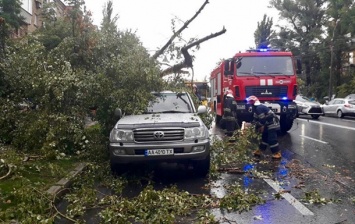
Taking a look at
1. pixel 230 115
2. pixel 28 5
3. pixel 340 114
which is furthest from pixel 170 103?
pixel 28 5

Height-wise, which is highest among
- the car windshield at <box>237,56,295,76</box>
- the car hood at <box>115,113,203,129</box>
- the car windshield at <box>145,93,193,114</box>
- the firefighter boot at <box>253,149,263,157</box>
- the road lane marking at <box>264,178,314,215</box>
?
the car windshield at <box>237,56,295,76</box>

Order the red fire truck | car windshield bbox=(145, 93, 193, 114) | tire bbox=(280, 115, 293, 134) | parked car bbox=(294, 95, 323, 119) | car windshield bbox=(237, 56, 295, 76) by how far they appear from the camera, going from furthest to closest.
Result: parked car bbox=(294, 95, 323, 119) → tire bbox=(280, 115, 293, 134) → car windshield bbox=(237, 56, 295, 76) → the red fire truck → car windshield bbox=(145, 93, 193, 114)

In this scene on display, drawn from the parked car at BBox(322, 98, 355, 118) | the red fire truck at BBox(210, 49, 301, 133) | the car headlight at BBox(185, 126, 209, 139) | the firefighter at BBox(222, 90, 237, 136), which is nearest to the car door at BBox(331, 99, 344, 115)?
the parked car at BBox(322, 98, 355, 118)

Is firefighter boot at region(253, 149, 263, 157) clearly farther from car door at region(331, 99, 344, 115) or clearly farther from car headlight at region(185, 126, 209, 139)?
car door at region(331, 99, 344, 115)

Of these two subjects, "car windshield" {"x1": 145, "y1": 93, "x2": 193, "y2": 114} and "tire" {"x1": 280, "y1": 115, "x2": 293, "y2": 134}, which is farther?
"tire" {"x1": 280, "y1": 115, "x2": 293, "y2": 134}

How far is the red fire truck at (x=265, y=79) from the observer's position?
48.1 ft

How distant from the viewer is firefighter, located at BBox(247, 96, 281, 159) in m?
10.5

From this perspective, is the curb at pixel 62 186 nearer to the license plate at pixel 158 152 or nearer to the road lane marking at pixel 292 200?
the license plate at pixel 158 152

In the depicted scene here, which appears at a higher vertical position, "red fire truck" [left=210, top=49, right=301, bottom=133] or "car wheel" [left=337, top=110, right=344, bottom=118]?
"red fire truck" [left=210, top=49, right=301, bottom=133]

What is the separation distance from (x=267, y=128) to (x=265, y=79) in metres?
4.29

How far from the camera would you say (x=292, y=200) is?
6613mm

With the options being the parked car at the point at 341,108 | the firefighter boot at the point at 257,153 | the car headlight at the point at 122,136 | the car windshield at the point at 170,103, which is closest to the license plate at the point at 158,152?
the car headlight at the point at 122,136

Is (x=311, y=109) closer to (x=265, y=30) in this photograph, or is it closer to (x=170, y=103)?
(x=170, y=103)

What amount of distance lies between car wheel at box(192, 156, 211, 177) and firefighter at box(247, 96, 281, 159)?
2.62m
